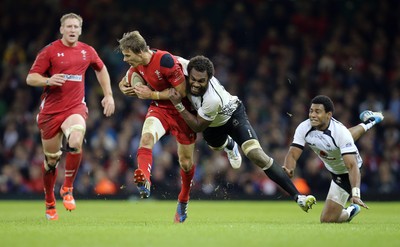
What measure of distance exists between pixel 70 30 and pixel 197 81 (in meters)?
2.22

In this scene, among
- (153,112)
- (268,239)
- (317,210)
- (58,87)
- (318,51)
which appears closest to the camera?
(268,239)

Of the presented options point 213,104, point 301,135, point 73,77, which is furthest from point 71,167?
point 301,135

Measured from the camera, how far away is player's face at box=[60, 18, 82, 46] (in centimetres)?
1178

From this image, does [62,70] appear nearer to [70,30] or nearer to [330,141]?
[70,30]

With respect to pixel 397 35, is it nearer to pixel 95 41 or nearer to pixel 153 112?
pixel 95 41

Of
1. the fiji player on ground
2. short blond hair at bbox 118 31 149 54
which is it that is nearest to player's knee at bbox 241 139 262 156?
the fiji player on ground

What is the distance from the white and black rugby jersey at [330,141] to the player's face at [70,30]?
3.36 m

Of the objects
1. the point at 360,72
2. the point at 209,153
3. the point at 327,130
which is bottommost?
the point at 209,153

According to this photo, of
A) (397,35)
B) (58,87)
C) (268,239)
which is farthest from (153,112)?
(397,35)

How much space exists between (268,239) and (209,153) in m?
11.5

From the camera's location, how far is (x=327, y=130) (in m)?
11.6

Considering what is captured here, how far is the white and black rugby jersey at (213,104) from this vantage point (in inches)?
430

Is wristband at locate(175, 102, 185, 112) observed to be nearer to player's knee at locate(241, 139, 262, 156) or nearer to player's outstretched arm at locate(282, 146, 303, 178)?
player's knee at locate(241, 139, 262, 156)

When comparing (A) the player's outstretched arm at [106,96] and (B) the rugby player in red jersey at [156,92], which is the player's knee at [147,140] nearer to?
(B) the rugby player in red jersey at [156,92]
